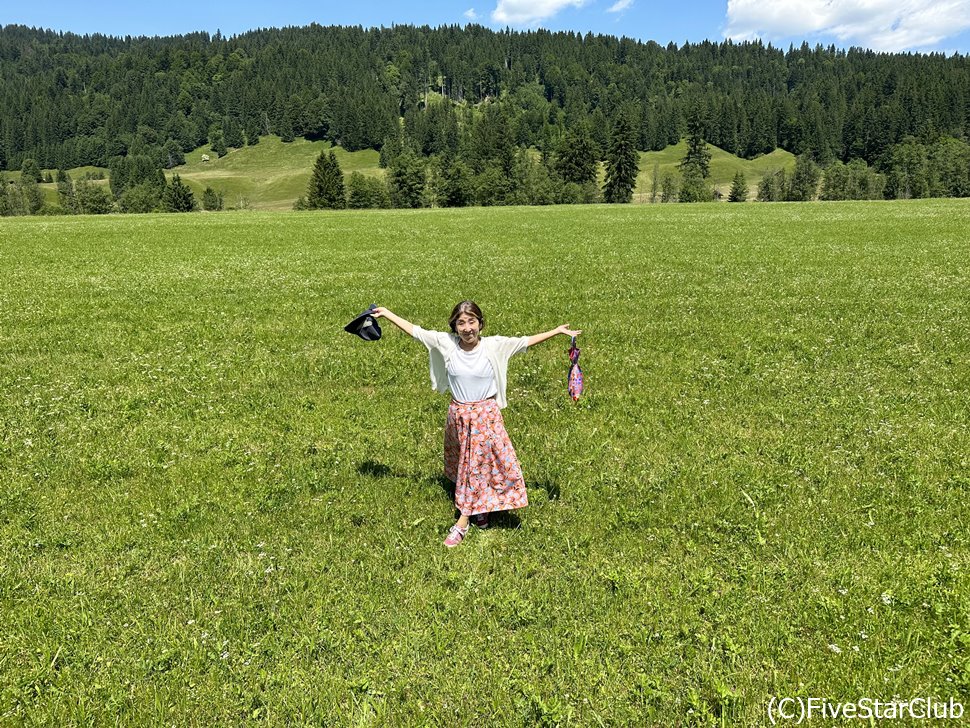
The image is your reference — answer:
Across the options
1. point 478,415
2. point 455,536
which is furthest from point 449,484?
point 478,415

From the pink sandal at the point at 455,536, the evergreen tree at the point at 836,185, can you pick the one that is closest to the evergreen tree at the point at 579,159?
the evergreen tree at the point at 836,185

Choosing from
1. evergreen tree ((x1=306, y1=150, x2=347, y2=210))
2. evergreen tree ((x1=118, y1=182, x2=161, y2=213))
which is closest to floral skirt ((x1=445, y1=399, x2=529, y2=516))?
evergreen tree ((x1=306, y1=150, x2=347, y2=210))

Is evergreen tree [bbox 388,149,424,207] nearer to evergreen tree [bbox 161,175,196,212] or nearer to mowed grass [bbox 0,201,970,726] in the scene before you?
evergreen tree [bbox 161,175,196,212]

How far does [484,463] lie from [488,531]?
102 cm

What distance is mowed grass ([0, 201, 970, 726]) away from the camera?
6.13 metres

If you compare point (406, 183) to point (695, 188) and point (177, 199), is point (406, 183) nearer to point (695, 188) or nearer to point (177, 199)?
point (177, 199)

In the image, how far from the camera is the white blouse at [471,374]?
837cm

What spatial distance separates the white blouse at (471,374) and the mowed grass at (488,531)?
203cm

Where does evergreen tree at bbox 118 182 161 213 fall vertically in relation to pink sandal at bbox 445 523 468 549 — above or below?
above

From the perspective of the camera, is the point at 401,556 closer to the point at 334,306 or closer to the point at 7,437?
the point at 7,437

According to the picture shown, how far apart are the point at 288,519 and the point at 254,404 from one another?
203 inches

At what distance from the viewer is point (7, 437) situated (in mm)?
11758

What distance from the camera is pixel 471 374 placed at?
8352 millimetres

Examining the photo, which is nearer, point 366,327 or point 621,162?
point 366,327
